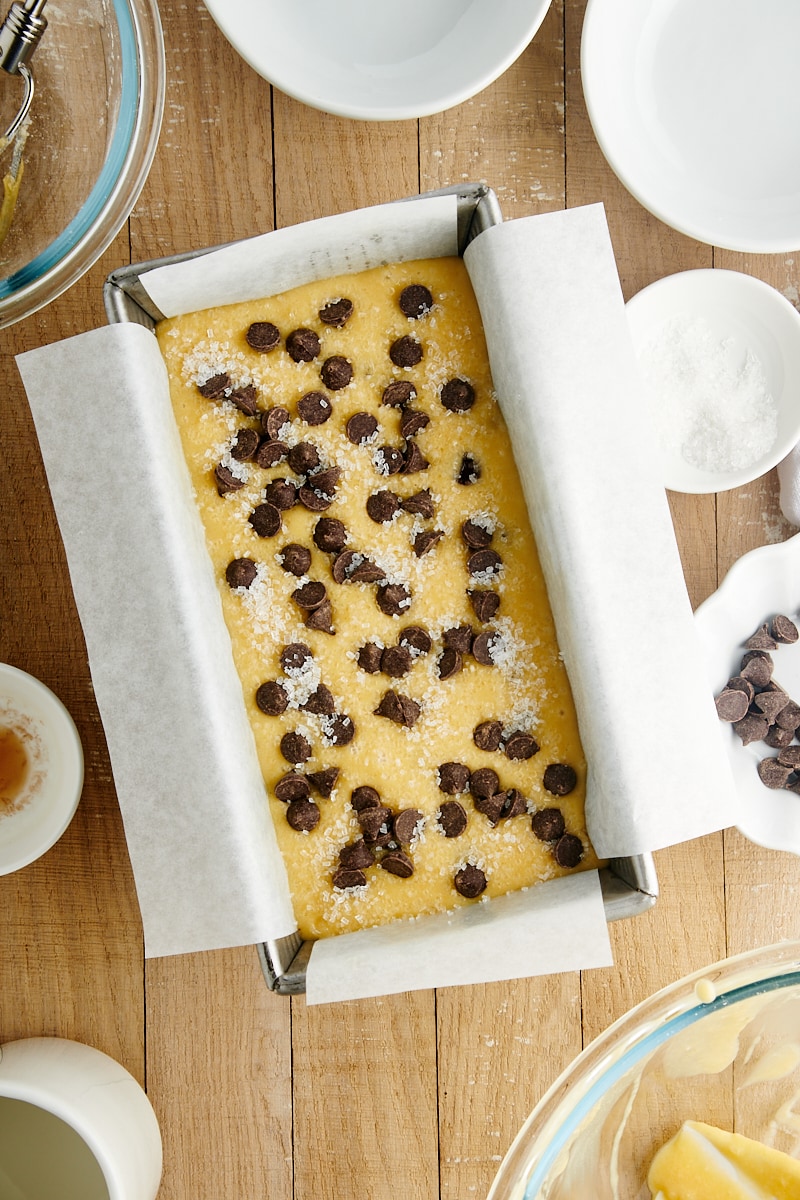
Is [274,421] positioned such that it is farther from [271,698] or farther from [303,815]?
[303,815]

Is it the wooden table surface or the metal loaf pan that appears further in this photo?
the wooden table surface

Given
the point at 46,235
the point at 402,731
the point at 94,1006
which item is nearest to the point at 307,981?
the point at 402,731

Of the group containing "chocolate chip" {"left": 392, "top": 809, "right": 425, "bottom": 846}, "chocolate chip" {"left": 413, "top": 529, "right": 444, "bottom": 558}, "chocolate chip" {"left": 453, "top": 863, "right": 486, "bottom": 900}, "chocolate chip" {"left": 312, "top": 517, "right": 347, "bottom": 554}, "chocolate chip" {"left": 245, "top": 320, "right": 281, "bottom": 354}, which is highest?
"chocolate chip" {"left": 245, "top": 320, "right": 281, "bottom": 354}

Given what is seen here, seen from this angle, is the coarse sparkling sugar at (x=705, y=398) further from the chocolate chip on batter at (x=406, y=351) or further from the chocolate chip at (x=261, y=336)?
the chocolate chip at (x=261, y=336)

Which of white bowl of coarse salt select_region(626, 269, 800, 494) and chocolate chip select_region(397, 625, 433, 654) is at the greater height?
white bowl of coarse salt select_region(626, 269, 800, 494)

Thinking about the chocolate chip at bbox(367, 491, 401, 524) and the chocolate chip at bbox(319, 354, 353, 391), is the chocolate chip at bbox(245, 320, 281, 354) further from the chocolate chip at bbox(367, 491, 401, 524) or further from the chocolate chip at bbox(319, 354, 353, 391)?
the chocolate chip at bbox(367, 491, 401, 524)

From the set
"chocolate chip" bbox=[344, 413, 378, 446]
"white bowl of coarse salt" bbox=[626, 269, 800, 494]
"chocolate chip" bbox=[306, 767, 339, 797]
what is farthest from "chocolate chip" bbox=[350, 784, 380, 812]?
"white bowl of coarse salt" bbox=[626, 269, 800, 494]

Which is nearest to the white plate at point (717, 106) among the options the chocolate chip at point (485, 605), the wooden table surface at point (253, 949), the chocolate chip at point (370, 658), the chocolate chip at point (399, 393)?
the wooden table surface at point (253, 949)
